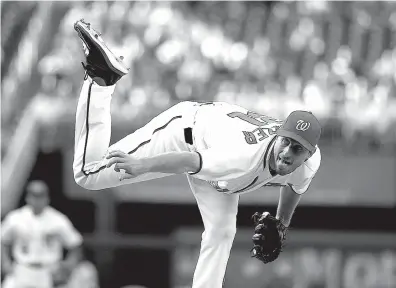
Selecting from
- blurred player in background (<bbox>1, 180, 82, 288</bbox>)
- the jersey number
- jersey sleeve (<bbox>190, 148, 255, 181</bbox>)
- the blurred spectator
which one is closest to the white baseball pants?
the jersey number

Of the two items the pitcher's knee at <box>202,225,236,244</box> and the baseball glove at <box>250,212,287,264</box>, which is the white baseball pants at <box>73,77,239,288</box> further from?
the baseball glove at <box>250,212,287,264</box>

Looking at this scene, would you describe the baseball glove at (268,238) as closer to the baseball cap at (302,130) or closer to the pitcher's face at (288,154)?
the pitcher's face at (288,154)

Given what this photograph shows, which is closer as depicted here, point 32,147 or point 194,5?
point 32,147

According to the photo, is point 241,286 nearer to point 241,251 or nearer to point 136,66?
point 241,251

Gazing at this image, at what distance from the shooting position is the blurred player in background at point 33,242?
8391mm

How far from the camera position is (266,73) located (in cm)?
1048

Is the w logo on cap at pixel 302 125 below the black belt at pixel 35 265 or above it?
above

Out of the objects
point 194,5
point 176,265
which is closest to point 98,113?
point 176,265

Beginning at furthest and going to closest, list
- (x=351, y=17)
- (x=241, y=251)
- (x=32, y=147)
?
(x=351, y=17) → (x=32, y=147) → (x=241, y=251)

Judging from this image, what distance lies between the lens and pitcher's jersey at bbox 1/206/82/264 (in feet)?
27.7

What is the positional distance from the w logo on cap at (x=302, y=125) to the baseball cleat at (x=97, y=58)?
95cm

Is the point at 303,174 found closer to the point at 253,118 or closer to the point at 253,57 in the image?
the point at 253,118

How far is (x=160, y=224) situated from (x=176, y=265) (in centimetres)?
75

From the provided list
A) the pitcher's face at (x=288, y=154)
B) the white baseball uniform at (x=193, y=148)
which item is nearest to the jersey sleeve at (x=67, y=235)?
the white baseball uniform at (x=193, y=148)
